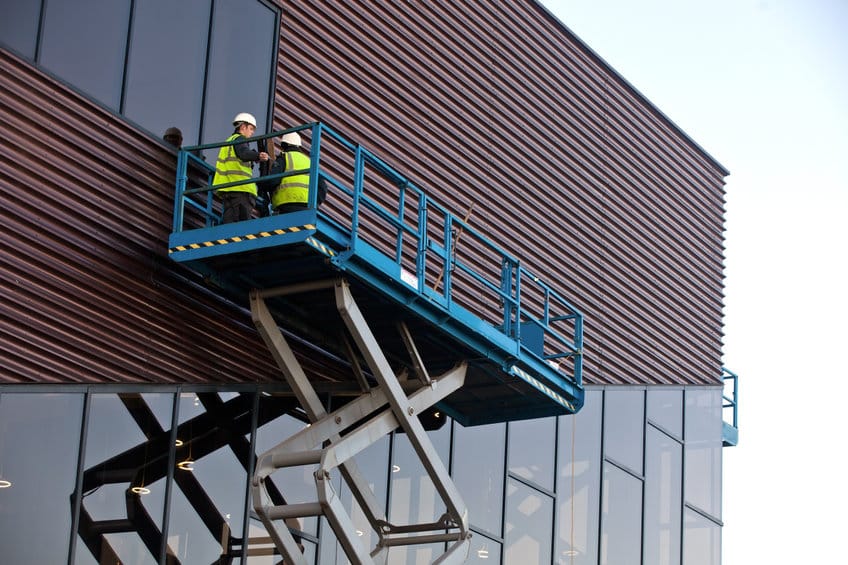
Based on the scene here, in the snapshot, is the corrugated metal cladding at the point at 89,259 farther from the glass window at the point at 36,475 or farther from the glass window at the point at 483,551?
the glass window at the point at 483,551

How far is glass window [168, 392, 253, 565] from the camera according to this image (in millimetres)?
18562

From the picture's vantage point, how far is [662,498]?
98.1 feet

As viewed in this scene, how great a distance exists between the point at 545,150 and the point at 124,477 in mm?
13641

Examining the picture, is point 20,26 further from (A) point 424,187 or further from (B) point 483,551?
(B) point 483,551

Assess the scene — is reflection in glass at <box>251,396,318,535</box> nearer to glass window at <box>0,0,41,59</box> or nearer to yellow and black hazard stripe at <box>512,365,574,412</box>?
yellow and black hazard stripe at <box>512,365,574,412</box>

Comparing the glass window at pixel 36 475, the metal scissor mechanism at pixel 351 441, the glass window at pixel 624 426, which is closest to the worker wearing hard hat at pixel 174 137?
the metal scissor mechanism at pixel 351 441

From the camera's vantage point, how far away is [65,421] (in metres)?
17.4

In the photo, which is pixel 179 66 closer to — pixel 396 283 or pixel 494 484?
pixel 396 283

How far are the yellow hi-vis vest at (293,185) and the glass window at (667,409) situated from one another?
45.5ft

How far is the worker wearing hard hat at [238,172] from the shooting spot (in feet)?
61.1

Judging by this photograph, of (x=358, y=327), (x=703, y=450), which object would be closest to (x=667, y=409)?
(x=703, y=450)

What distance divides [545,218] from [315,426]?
10.8 m

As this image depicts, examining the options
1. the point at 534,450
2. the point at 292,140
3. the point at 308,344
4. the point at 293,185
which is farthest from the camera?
the point at 534,450

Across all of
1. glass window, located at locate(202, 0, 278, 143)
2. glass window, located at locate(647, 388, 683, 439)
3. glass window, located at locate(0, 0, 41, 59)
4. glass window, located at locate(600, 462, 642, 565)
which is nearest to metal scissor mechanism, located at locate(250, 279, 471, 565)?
glass window, located at locate(202, 0, 278, 143)
